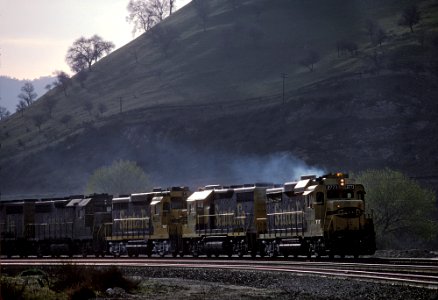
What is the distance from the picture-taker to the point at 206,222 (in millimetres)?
46500

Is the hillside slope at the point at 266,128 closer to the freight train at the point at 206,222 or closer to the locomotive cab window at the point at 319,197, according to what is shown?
the freight train at the point at 206,222

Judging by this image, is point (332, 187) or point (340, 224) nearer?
point (340, 224)

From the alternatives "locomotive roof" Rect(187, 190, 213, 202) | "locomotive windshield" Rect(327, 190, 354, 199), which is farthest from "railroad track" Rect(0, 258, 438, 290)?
"locomotive roof" Rect(187, 190, 213, 202)

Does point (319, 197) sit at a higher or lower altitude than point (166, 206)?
lower

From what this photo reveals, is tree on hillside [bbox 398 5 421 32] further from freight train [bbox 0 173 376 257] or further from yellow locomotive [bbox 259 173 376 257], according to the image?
yellow locomotive [bbox 259 173 376 257]

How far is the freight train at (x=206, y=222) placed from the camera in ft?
124

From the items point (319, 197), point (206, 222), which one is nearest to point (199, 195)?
point (206, 222)

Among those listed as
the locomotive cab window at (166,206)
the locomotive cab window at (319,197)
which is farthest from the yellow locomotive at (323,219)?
the locomotive cab window at (166,206)

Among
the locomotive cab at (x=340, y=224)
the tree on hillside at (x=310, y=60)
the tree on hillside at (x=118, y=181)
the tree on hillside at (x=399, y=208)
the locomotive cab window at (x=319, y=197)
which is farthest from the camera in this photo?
the tree on hillside at (x=310, y=60)

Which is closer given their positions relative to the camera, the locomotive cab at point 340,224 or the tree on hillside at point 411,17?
the locomotive cab at point 340,224

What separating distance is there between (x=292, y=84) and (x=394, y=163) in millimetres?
57288

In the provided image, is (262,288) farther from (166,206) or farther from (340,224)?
(166,206)

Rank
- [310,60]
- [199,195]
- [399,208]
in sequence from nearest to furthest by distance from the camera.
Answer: [199,195], [399,208], [310,60]

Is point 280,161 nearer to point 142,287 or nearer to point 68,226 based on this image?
point 68,226
